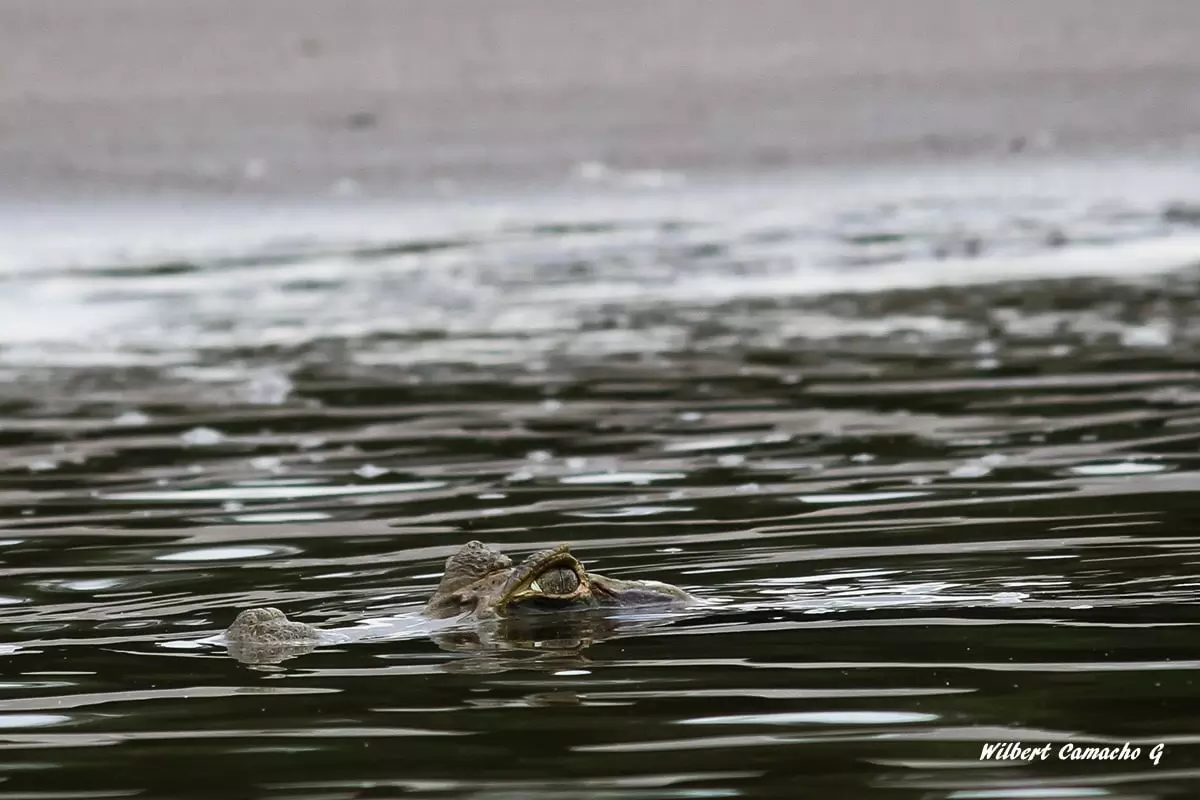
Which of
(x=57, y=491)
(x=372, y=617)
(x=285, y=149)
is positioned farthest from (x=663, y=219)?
(x=372, y=617)

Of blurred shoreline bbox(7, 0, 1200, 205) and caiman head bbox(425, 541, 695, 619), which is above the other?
blurred shoreline bbox(7, 0, 1200, 205)

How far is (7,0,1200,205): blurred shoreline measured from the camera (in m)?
27.2

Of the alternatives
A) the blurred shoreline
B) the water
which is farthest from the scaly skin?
the blurred shoreline

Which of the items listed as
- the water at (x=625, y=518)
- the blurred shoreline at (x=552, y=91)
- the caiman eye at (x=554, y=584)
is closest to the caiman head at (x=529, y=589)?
the caiman eye at (x=554, y=584)

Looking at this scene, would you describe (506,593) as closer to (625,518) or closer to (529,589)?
(529,589)

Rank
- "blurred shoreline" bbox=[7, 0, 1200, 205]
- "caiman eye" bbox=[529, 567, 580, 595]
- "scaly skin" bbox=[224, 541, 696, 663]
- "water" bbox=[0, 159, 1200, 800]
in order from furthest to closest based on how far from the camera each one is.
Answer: "blurred shoreline" bbox=[7, 0, 1200, 205]
"caiman eye" bbox=[529, 567, 580, 595]
"scaly skin" bbox=[224, 541, 696, 663]
"water" bbox=[0, 159, 1200, 800]

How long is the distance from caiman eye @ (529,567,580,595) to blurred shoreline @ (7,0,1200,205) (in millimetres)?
19829

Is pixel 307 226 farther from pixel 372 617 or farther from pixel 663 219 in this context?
pixel 372 617

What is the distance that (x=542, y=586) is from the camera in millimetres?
6457

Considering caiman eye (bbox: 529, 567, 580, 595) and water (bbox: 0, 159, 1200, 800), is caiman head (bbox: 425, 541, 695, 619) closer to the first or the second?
caiman eye (bbox: 529, 567, 580, 595)

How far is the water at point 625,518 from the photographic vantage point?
16.8 feet

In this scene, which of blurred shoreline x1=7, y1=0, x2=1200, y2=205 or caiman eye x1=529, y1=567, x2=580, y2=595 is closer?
caiman eye x1=529, y1=567, x2=580, y2=595

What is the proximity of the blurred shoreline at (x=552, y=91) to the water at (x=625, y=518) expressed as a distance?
7451 mm

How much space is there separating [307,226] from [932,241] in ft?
22.4
